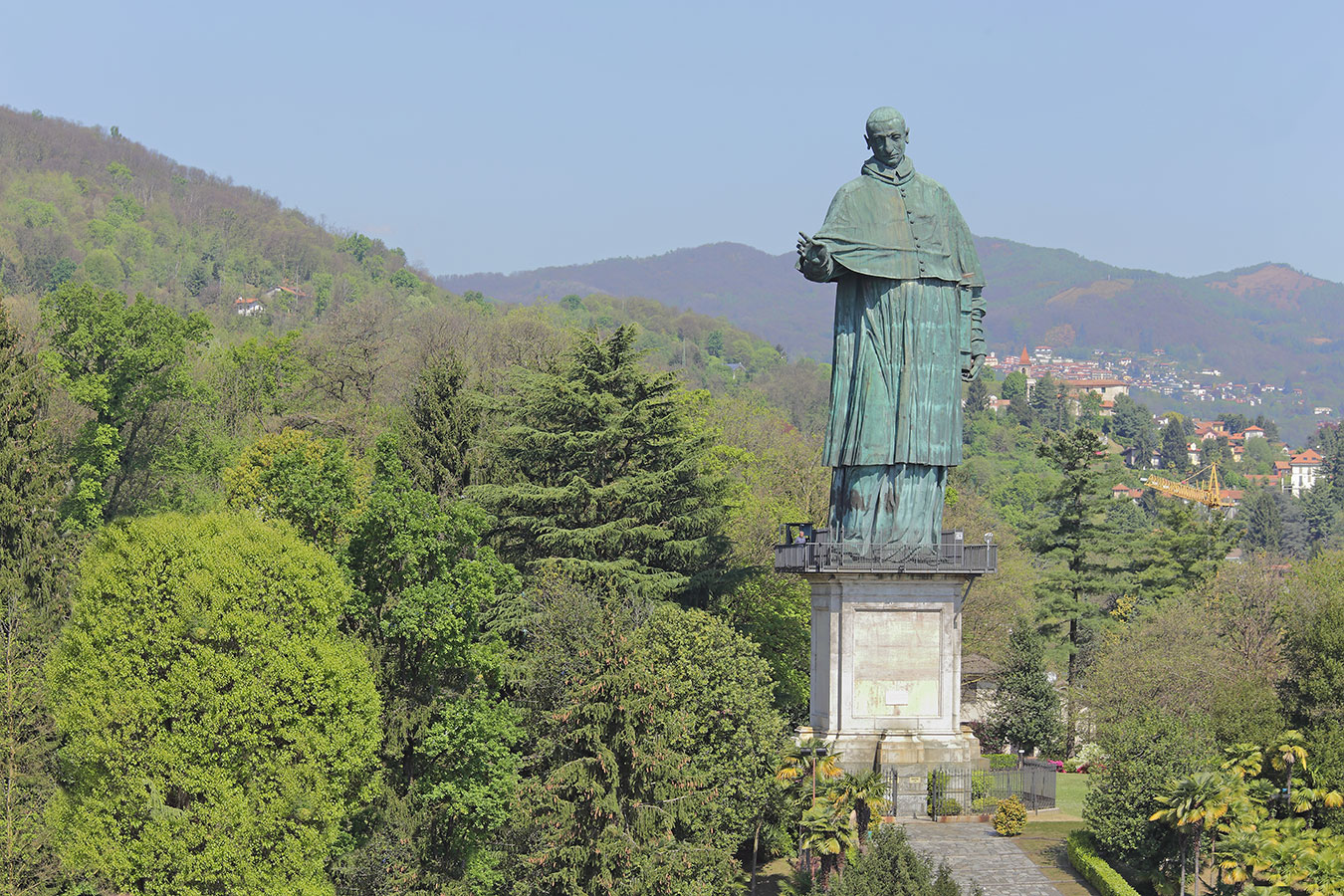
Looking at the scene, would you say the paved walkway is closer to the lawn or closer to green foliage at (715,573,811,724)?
the lawn

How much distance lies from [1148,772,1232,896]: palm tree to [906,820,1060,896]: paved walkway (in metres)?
2.64

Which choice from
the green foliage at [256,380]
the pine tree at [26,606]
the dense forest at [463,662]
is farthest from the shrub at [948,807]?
the green foliage at [256,380]

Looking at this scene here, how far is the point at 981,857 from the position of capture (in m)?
33.2

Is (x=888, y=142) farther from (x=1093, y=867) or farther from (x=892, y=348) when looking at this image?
(x=1093, y=867)

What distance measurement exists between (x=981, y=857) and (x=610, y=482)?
14.7m

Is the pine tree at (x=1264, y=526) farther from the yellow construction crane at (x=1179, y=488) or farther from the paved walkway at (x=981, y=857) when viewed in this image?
the paved walkway at (x=981, y=857)

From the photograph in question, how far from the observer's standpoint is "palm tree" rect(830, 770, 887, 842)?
30.1 m

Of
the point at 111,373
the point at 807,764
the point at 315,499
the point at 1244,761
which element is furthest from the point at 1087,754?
the point at 111,373

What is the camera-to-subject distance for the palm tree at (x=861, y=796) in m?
30.1

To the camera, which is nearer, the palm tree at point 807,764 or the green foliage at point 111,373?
the palm tree at point 807,764

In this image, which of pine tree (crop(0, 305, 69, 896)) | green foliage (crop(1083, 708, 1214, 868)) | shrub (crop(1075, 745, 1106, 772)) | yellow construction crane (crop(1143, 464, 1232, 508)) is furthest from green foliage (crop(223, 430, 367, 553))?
yellow construction crane (crop(1143, 464, 1232, 508))

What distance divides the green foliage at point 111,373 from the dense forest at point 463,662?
122 mm

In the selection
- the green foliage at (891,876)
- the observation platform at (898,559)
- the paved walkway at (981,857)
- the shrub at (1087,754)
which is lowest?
the shrub at (1087,754)

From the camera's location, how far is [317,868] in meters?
31.0
